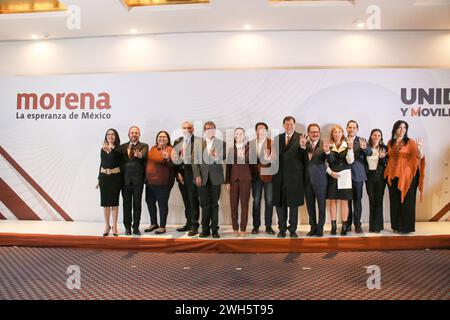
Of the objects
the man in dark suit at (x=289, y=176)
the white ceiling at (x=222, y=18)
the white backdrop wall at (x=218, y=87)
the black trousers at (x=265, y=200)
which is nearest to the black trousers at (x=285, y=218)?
the man in dark suit at (x=289, y=176)

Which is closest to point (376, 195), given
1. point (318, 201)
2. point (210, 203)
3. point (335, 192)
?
point (335, 192)

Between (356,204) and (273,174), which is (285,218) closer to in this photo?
(273,174)

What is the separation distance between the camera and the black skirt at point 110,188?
184 inches

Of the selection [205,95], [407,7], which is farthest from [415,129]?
[205,95]

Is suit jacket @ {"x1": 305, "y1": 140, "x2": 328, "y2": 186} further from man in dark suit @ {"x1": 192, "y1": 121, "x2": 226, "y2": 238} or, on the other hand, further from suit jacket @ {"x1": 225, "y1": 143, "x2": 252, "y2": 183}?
man in dark suit @ {"x1": 192, "y1": 121, "x2": 226, "y2": 238}

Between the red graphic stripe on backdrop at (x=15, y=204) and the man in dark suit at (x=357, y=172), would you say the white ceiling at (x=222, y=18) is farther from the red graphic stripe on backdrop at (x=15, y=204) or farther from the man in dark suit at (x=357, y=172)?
the red graphic stripe on backdrop at (x=15, y=204)

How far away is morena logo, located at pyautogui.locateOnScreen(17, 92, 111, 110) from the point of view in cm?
577

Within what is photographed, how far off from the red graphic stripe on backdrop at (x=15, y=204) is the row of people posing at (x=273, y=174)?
76.0 inches

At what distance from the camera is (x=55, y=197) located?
5.86m

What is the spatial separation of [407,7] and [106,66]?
445 centimetres

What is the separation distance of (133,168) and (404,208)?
3513mm

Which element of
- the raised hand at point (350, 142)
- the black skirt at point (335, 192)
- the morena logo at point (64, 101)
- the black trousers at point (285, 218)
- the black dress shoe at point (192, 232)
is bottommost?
the black dress shoe at point (192, 232)

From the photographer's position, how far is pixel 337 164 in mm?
4684

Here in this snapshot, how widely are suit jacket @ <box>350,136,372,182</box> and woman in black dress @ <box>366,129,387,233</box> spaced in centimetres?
8
